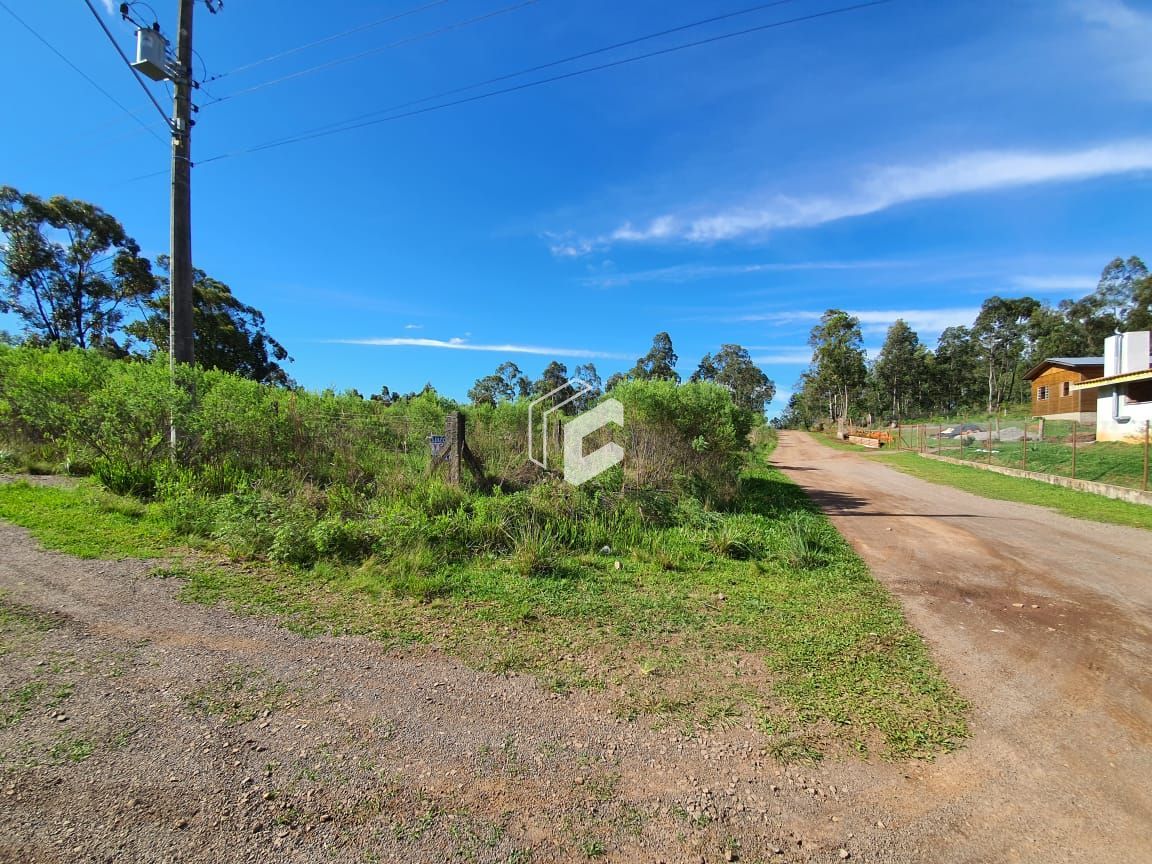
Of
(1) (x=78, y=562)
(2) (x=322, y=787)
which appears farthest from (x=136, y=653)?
(1) (x=78, y=562)

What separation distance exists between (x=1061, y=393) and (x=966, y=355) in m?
32.4

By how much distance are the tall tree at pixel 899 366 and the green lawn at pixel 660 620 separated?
56.8 m

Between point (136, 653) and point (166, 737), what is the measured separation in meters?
Answer: 1.08

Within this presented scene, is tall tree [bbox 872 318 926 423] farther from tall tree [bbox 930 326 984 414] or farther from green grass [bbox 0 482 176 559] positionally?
green grass [bbox 0 482 176 559]

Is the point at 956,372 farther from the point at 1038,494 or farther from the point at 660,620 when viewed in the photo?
the point at 660,620

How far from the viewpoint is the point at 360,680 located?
2.92m

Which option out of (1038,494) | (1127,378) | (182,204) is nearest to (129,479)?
(182,204)

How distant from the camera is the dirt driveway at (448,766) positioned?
1.85 m

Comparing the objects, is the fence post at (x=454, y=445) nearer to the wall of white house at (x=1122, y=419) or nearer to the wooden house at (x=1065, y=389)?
the wall of white house at (x=1122, y=419)

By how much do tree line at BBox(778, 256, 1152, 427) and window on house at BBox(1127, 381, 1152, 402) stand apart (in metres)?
25.2

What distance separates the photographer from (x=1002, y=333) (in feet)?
169

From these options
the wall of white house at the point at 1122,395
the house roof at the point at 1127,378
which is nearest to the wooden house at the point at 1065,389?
the wall of white house at the point at 1122,395

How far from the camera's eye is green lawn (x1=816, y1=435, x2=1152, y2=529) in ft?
29.7

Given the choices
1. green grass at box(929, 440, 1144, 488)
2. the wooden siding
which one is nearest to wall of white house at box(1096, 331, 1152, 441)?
green grass at box(929, 440, 1144, 488)
